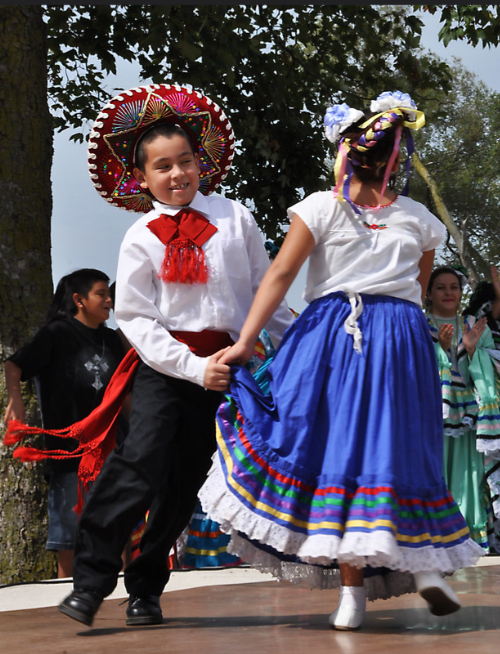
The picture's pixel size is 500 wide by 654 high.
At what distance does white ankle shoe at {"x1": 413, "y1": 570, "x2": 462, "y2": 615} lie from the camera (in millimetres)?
3041

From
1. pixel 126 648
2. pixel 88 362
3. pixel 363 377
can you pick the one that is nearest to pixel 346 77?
pixel 88 362

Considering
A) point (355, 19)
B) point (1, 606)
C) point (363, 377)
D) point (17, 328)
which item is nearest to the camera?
point (363, 377)

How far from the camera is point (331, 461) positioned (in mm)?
3135

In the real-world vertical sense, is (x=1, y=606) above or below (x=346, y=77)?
below

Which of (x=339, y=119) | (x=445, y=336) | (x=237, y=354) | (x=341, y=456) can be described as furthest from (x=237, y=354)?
(x=445, y=336)

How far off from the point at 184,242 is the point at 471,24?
5.44 m

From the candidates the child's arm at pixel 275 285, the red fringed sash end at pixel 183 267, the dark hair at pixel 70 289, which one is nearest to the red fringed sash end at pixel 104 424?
the red fringed sash end at pixel 183 267

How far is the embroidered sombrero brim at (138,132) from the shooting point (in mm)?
3746

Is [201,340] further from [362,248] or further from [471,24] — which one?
[471,24]

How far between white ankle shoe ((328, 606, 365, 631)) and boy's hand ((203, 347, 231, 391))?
0.81m

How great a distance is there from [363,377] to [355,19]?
616 centimetres

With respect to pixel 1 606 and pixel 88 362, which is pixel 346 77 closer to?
pixel 88 362

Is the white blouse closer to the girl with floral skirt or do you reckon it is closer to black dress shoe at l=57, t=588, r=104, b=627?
the girl with floral skirt

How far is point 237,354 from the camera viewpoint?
3.36 m
